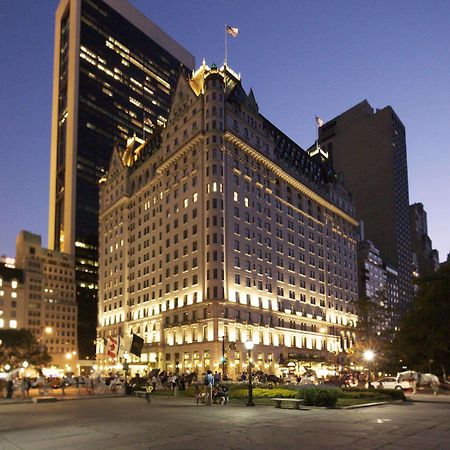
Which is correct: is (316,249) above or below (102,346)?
above

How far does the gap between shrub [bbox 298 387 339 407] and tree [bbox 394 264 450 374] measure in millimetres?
27405

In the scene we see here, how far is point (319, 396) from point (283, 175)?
90011mm

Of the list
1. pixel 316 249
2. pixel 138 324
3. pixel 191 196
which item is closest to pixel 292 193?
pixel 316 249

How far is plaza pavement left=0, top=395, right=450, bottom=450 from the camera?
1688cm

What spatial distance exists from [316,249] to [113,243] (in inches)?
1975

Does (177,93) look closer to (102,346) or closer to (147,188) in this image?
(147,188)

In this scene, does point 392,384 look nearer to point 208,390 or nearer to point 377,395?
point 377,395

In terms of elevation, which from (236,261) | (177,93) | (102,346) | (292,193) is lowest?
Answer: (102,346)

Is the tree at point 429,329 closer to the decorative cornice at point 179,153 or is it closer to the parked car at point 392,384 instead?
the parked car at point 392,384

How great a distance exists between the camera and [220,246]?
94875mm

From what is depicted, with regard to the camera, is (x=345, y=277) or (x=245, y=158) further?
(x=345, y=277)

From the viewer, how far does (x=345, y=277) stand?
14012cm

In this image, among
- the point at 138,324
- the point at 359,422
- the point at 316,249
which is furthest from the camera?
the point at 316,249

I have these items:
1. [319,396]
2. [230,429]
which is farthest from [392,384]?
[230,429]
